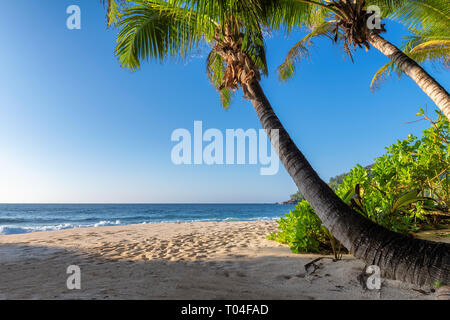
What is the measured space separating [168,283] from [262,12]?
4574mm

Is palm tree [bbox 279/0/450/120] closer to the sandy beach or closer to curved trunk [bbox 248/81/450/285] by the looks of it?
curved trunk [bbox 248/81/450/285]

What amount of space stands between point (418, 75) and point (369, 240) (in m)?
4.46

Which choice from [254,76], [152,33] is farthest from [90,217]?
[254,76]

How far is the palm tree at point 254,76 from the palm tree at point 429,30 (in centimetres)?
468

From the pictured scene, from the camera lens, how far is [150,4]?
450cm

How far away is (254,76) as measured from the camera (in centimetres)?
377

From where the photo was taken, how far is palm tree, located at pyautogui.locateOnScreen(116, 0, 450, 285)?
2.21 m

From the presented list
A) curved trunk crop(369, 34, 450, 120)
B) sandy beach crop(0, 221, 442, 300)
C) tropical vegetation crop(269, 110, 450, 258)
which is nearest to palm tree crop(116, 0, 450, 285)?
sandy beach crop(0, 221, 442, 300)

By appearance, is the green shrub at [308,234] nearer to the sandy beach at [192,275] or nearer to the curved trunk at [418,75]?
the sandy beach at [192,275]

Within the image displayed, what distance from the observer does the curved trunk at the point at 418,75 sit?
4500 millimetres

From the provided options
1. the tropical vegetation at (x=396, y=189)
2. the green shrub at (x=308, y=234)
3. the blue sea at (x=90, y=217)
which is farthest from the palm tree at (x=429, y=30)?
the blue sea at (x=90, y=217)

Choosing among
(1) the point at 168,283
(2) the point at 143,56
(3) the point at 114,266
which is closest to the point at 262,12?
(2) the point at 143,56

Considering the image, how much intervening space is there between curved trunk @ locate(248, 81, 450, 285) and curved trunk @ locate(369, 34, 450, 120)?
351 centimetres

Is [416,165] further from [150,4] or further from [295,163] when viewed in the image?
[150,4]
